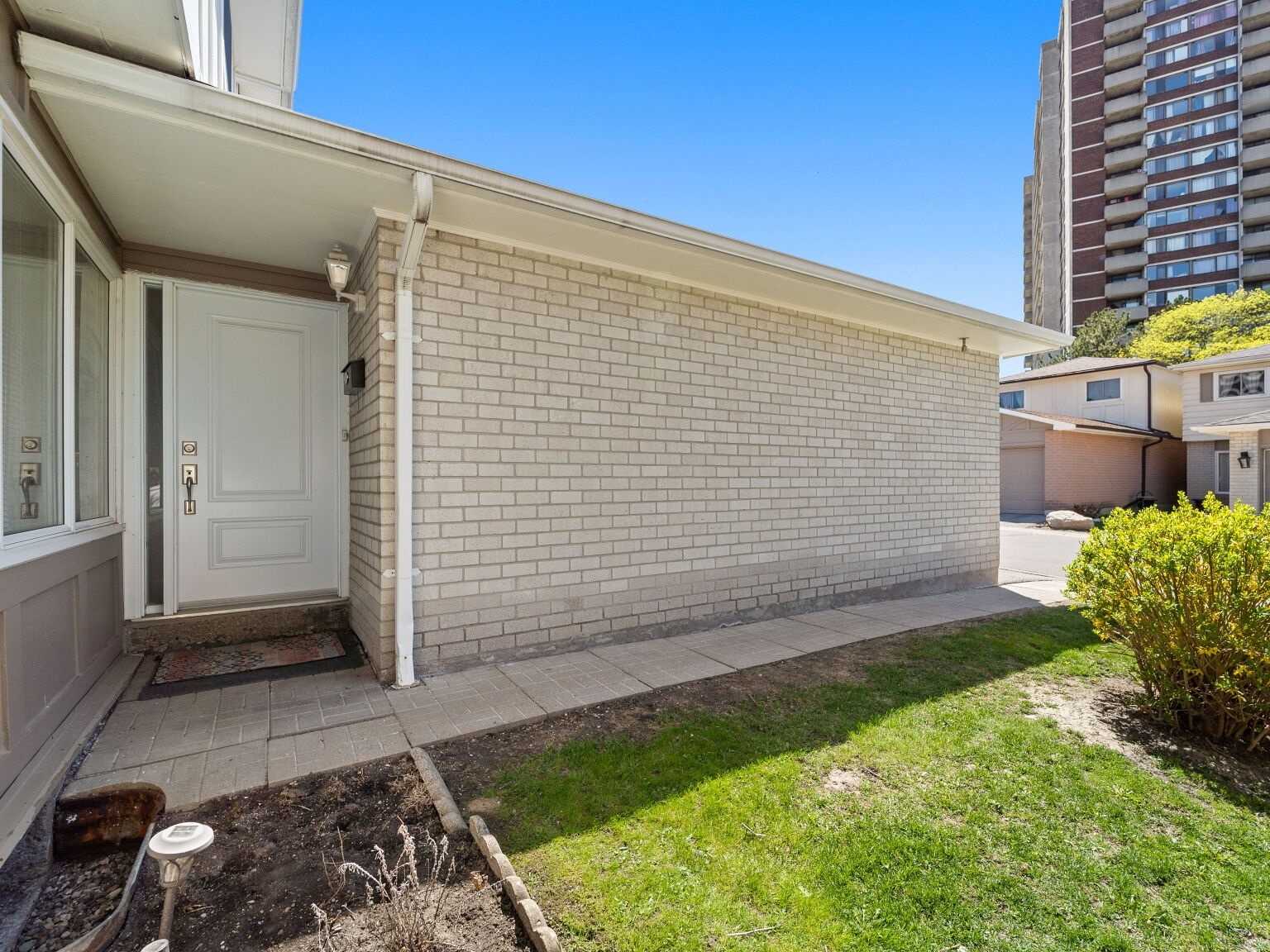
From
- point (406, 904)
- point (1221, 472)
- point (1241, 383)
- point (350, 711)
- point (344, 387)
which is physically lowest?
point (350, 711)

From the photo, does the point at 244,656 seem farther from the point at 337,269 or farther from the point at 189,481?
the point at 337,269

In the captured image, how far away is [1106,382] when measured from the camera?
2008cm

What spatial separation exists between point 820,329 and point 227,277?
5.07m

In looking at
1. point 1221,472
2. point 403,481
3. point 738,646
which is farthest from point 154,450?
point 1221,472

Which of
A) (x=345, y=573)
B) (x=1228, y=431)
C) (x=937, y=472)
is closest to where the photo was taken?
(x=345, y=573)

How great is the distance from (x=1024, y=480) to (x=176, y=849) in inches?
875

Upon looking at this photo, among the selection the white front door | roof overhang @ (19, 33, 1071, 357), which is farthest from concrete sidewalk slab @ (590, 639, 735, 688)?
roof overhang @ (19, 33, 1071, 357)

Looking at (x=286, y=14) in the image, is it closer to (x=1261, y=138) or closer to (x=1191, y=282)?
(x=1191, y=282)

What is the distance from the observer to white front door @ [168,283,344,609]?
413 cm

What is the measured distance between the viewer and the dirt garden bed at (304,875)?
1.65 meters

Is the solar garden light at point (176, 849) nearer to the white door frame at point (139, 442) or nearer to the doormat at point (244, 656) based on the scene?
the doormat at point (244, 656)

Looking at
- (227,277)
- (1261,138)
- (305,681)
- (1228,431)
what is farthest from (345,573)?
(1261,138)

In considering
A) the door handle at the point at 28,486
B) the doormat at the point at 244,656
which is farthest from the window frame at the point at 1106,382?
the door handle at the point at 28,486

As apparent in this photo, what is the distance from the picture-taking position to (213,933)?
1658mm
